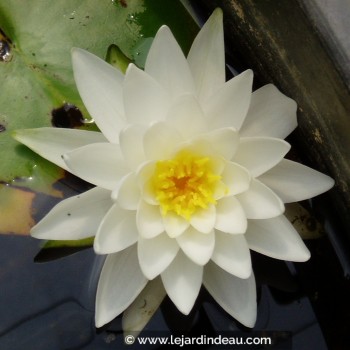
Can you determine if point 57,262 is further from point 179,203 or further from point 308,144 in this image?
point 308,144

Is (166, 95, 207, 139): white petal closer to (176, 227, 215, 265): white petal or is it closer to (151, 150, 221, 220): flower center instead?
(151, 150, 221, 220): flower center

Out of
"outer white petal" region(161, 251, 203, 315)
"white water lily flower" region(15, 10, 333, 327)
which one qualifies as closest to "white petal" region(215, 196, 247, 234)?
"white water lily flower" region(15, 10, 333, 327)

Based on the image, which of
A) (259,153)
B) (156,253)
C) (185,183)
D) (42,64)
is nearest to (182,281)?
(156,253)

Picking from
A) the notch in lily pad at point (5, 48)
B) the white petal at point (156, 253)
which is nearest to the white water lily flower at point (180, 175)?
the white petal at point (156, 253)

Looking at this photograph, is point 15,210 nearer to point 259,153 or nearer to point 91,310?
point 91,310

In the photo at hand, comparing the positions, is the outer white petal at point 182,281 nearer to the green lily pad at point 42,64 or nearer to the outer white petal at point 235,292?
the outer white petal at point 235,292

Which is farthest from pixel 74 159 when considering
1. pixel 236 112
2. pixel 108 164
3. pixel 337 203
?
pixel 337 203
